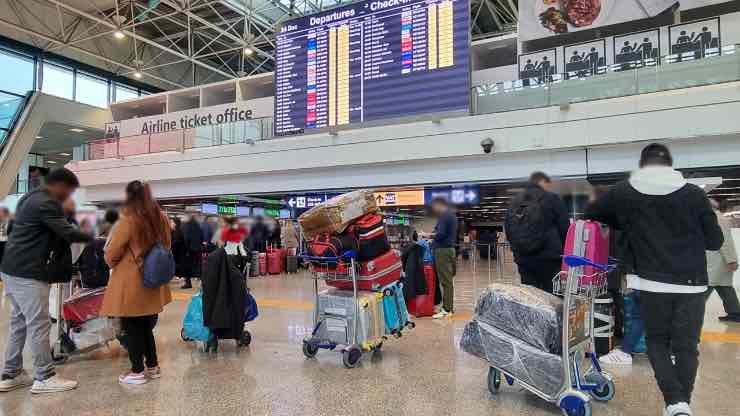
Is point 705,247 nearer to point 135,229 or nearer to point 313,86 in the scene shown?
point 135,229

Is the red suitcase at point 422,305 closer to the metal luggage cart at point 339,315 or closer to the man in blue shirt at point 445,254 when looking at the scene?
the man in blue shirt at point 445,254

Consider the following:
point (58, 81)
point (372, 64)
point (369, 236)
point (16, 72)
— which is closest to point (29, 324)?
point (369, 236)

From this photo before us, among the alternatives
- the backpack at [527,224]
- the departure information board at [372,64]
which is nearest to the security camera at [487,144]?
the departure information board at [372,64]

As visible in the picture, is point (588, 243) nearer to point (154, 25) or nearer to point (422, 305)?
point (422, 305)

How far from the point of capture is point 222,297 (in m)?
4.33

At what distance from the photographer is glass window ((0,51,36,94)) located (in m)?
18.6

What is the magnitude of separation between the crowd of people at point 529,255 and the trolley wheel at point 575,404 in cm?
39

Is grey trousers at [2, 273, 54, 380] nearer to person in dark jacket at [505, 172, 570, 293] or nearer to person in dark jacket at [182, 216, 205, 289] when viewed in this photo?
person in dark jacket at [505, 172, 570, 293]

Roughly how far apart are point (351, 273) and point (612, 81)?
22.9 ft

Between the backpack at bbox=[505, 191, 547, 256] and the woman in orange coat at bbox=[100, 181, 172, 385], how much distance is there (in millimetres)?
2545

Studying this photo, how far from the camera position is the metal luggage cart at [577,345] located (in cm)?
274

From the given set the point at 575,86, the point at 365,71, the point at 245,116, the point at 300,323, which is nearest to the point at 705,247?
the point at 300,323

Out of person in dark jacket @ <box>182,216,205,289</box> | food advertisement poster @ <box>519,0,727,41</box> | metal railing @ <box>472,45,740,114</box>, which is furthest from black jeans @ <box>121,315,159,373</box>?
food advertisement poster @ <box>519,0,727,41</box>

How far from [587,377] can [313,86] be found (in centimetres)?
838
